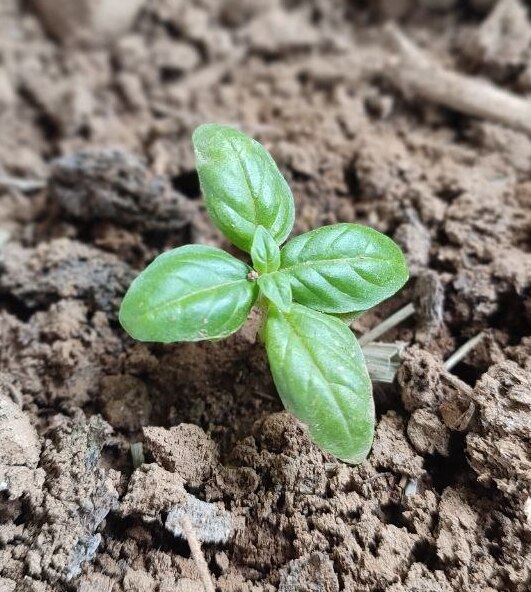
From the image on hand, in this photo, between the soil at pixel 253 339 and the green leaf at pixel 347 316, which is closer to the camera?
the soil at pixel 253 339

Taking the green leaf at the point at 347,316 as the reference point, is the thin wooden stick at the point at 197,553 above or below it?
below

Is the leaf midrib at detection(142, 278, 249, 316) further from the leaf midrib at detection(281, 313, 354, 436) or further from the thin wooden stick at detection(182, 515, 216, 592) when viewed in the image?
the thin wooden stick at detection(182, 515, 216, 592)

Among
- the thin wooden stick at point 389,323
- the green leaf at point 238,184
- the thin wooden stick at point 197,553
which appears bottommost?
the thin wooden stick at point 197,553

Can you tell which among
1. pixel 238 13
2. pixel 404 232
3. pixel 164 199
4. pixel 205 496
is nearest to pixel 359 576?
pixel 205 496

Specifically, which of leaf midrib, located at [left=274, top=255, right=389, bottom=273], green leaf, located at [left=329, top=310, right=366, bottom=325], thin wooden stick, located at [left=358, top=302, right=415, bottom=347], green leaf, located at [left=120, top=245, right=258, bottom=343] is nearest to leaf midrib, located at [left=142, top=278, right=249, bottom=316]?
green leaf, located at [left=120, top=245, right=258, bottom=343]

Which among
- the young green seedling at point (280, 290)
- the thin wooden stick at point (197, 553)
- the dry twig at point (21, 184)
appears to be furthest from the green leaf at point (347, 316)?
the dry twig at point (21, 184)

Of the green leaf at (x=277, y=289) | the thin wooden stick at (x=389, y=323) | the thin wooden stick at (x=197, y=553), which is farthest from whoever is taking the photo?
the thin wooden stick at (x=389, y=323)

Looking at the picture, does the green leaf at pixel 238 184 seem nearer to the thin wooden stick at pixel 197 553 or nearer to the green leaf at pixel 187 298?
the green leaf at pixel 187 298

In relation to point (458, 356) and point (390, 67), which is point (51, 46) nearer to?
point (390, 67)
